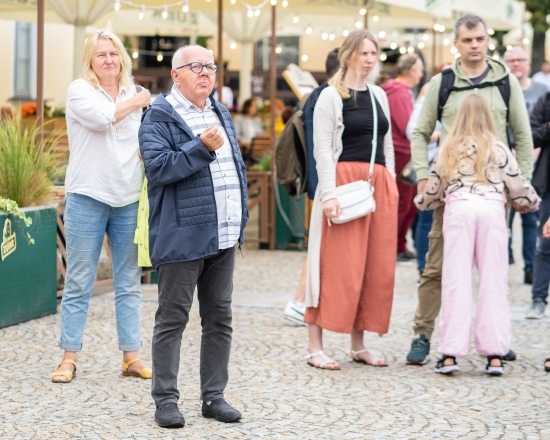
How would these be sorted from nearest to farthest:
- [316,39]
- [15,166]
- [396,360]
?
[396,360]
[15,166]
[316,39]

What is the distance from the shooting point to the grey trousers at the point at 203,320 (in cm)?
555

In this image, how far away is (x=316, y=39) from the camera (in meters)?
36.6

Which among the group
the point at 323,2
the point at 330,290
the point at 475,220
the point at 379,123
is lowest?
the point at 330,290

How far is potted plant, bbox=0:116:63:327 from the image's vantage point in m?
8.09

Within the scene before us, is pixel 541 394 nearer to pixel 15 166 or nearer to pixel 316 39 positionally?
pixel 15 166

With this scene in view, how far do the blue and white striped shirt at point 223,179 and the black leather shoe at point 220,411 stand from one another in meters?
0.78

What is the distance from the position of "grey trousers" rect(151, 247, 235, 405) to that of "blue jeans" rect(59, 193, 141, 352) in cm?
98

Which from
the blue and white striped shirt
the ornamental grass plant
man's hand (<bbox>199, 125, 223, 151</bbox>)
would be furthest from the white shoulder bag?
the ornamental grass plant

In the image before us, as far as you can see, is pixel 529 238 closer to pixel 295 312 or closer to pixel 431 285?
pixel 295 312

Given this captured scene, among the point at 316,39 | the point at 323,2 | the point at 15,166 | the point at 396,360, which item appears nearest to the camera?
the point at 396,360

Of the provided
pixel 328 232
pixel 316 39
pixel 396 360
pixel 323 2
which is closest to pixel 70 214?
pixel 328 232

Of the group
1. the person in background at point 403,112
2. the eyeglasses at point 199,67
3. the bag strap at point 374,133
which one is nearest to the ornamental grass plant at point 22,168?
the bag strap at point 374,133

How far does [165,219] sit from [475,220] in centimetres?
222

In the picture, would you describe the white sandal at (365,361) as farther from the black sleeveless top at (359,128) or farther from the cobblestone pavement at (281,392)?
the black sleeveless top at (359,128)
